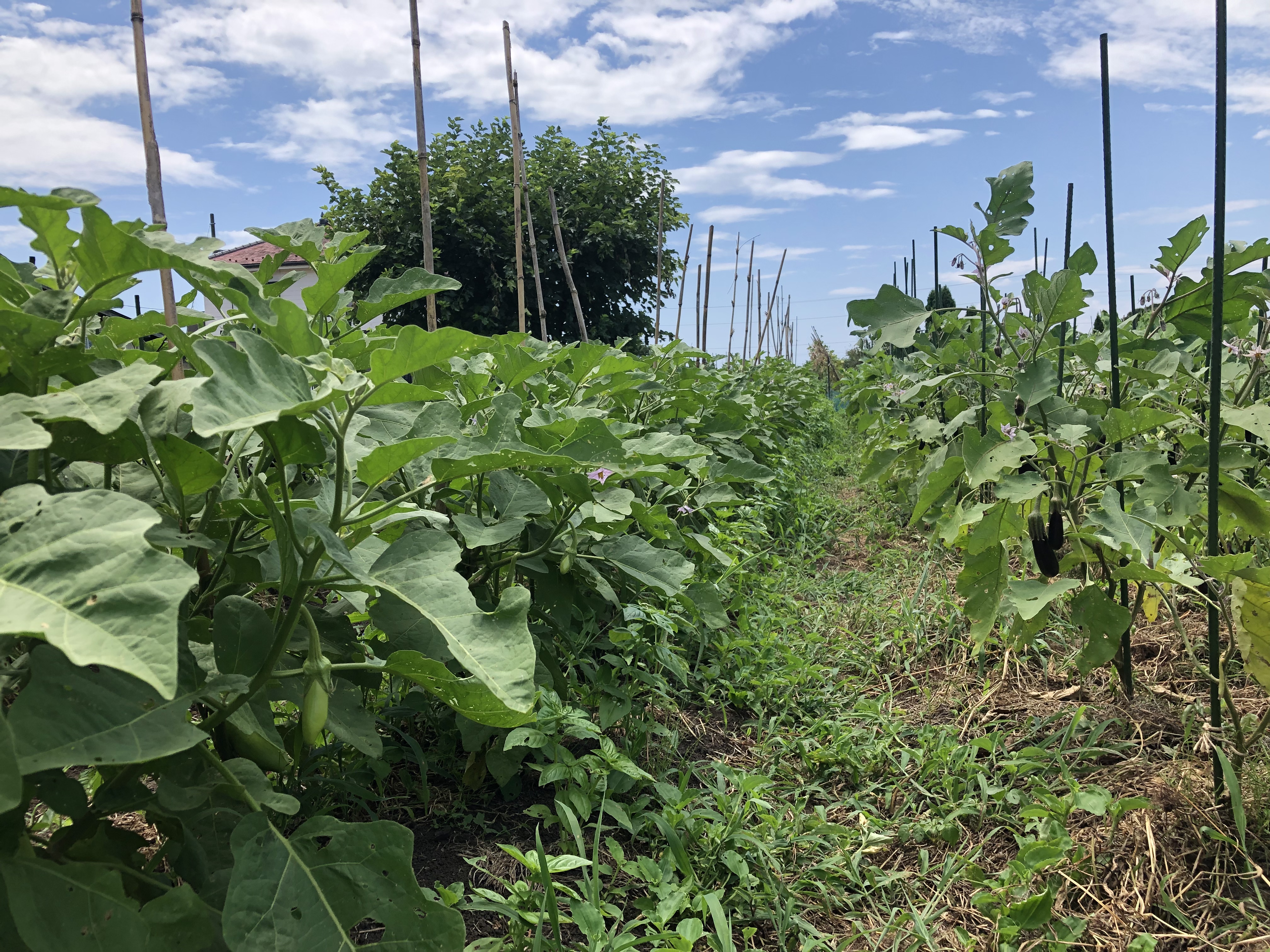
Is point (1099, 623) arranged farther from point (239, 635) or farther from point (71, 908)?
point (71, 908)

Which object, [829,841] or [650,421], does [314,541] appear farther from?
[650,421]

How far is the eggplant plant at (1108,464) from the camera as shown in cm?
181

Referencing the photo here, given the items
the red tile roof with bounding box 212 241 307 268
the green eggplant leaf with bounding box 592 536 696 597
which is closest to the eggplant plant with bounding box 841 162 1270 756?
the green eggplant leaf with bounding box 592 536 696 597

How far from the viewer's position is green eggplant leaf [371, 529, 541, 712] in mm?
875

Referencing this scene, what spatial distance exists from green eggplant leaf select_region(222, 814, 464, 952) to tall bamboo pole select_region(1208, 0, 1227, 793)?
1.64 m

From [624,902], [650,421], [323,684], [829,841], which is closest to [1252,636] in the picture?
[829,841]

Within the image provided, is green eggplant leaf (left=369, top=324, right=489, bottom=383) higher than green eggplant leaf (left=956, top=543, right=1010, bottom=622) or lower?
higher

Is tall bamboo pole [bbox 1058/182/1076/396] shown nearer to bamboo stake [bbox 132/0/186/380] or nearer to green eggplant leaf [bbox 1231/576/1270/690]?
green eggplant leaf [bbox 1231/576/1270/690]

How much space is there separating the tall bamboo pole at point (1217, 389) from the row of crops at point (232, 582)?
1.15m

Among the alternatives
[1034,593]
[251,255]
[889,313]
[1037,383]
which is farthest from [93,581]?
[251,255]

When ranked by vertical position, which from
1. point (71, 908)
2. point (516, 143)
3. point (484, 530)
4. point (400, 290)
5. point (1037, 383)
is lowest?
point (71, 908)

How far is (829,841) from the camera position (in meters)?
1.91

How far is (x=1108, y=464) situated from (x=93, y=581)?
2103mm

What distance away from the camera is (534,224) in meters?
15.0
